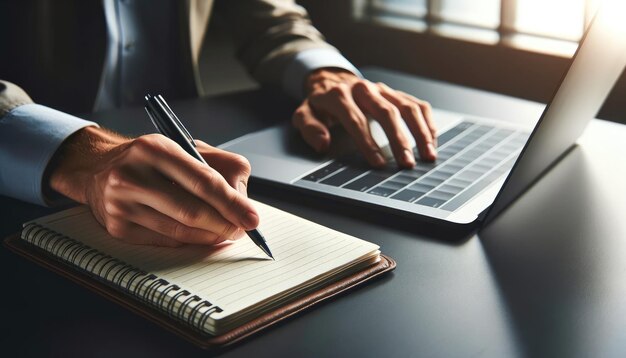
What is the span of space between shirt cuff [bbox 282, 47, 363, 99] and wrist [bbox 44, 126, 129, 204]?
0.52m

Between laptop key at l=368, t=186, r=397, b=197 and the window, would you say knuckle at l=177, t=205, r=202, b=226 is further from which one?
the window

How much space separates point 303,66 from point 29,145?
61 cm

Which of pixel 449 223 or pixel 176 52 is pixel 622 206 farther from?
pixel 176 52

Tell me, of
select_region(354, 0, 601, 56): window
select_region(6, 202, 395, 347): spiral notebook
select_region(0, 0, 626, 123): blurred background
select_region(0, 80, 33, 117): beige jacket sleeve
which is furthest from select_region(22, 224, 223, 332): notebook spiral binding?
select_region(354, 0, 601, 56): window

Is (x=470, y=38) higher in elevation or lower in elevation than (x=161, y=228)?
lower

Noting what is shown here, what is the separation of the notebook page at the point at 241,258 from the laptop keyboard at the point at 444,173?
17 cm

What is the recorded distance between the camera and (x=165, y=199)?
29.0 inches

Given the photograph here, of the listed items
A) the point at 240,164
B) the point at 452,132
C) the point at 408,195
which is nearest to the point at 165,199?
the point at 240,164

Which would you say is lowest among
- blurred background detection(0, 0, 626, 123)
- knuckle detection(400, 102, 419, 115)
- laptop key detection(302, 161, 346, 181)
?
blurred background detection(0, 0, 626, 123)

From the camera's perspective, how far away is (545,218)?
0.91 meters

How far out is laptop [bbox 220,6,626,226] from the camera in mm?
866

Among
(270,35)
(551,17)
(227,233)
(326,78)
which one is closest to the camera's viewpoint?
(227,233)

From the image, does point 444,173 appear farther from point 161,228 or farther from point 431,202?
point 161,228

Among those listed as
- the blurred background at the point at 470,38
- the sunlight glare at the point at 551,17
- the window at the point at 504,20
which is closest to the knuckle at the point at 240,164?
the blurred background at the point at 470,38
